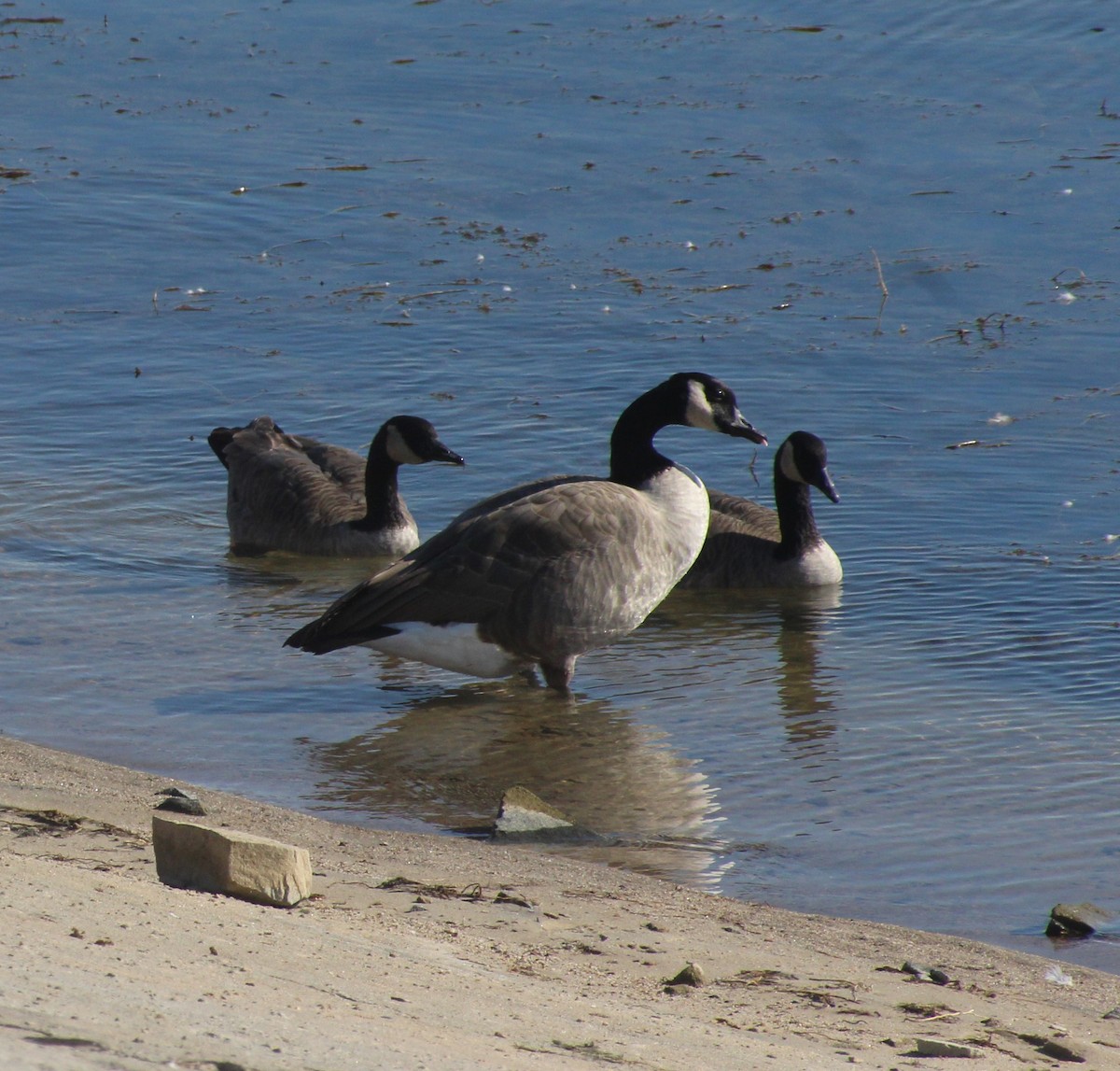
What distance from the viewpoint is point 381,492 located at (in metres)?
10.9

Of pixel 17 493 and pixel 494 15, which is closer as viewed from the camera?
pixel 17 493

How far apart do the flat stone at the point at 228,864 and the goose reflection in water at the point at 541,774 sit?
5.21ft

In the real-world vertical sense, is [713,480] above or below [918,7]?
below

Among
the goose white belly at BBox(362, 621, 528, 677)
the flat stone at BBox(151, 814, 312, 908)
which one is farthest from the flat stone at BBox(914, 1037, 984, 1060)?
the goose white belly at BBox(362, 621, 528, 677)

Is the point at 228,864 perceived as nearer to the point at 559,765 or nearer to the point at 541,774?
the point at 541,774

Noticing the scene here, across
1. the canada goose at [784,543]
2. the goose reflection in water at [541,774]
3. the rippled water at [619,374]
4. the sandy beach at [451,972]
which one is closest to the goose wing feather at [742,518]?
the canada goose at [784,543]

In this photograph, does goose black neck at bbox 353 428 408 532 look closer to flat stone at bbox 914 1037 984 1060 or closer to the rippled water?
the rippled water

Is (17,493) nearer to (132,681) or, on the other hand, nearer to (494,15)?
(132,681)

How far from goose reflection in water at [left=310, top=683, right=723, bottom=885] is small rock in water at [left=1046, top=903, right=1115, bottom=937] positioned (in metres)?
1.15

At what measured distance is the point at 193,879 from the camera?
479 cm

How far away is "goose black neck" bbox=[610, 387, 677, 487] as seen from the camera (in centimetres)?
890

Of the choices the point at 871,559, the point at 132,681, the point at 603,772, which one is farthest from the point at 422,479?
the point at 603,772

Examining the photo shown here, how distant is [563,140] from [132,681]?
1109 cm

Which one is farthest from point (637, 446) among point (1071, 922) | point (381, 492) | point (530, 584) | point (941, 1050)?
point (941, 1050)
